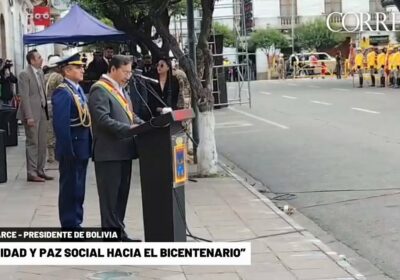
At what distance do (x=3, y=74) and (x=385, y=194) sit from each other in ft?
40.5

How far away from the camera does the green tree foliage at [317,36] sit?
66.3 meters

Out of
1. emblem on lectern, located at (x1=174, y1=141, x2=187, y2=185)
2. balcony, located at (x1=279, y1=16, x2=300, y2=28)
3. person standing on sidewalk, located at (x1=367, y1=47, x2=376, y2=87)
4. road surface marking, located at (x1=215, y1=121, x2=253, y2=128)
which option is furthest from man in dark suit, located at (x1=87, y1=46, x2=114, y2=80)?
balcony, located at (x1=279, y1=16, x2=300, y2=28)

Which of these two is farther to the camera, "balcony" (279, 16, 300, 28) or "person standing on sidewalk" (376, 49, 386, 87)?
"balcony" (279, 16, 300, 28)

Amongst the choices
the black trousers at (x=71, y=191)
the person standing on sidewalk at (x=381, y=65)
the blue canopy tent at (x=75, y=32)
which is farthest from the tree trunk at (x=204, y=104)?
the person standing on sidewalk at (x=381, y=65)

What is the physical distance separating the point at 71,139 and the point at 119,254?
132cm

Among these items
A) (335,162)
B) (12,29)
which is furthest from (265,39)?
(335,162)

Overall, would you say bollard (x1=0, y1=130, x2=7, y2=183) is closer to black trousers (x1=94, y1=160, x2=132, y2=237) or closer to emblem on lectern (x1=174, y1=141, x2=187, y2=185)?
black trousers (x1=94, y1=160, x2=132, y2=237)

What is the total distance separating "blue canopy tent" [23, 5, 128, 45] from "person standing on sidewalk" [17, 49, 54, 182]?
18.8 feet

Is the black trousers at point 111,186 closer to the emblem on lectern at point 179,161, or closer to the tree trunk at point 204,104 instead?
the emblem on lectern at point 179,161

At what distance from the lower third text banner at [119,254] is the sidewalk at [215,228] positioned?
65 millimetres

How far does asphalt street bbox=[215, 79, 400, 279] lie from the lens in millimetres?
8023

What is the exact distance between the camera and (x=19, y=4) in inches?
1203

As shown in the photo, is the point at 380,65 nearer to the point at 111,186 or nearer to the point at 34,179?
the point at 34,179

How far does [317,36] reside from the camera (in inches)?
2635
